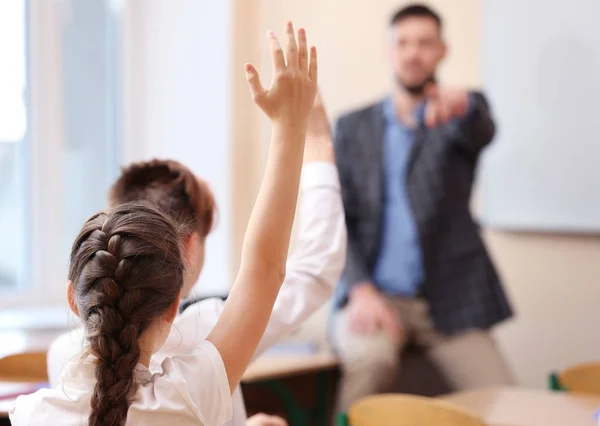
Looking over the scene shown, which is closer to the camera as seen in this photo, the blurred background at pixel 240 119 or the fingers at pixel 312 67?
the fingers at pixel 312 67

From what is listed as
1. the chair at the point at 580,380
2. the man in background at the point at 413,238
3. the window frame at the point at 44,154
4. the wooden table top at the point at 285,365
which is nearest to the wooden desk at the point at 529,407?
the chair at the point at 580,380

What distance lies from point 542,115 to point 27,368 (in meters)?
1.96

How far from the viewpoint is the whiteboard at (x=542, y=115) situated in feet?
8.91

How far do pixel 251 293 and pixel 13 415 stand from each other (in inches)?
13.6

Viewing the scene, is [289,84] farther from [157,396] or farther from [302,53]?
[157,396]

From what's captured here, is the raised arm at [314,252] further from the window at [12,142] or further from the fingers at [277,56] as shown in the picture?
the window at [12,142]

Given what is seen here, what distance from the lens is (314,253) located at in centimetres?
124

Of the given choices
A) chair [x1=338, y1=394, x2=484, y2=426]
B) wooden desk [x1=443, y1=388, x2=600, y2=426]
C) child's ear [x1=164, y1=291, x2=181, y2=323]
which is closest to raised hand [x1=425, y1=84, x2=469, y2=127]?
wooden desk [x1=443, y1=388, x2=600, y2=426]

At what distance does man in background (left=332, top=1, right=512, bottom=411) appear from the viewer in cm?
258

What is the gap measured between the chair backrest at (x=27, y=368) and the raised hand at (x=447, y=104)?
50.5 inches

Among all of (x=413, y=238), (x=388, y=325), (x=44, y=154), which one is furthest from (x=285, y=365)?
(x=44, y=154)

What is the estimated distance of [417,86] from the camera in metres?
2.71

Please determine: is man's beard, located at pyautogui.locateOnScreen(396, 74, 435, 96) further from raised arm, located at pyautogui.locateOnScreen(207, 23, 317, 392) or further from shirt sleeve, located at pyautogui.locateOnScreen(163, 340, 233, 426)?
shirt sleeve, located at pyautogui.locateOnScreen(163, 340, 233, 426)

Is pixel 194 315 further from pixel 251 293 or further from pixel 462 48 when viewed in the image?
pixel 462 48
